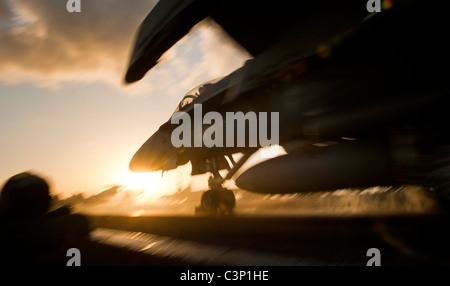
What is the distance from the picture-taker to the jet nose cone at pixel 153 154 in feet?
23.2

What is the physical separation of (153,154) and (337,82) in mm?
4843

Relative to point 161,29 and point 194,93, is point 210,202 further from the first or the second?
point 161,29

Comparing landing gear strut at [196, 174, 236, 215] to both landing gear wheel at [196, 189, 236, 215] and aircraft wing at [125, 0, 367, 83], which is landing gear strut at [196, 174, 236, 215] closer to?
landing gear wheel at [196, 189, 236, 215]

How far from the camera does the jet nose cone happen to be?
23.2 feet

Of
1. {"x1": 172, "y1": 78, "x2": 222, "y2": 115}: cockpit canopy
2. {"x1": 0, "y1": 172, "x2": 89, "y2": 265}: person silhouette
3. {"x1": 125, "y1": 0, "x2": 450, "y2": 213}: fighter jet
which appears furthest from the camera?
{"x1": 172, "y1": 78, "x2": 222, "y2": 115}: cockpit canopy

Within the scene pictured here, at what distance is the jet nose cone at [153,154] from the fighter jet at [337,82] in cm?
260

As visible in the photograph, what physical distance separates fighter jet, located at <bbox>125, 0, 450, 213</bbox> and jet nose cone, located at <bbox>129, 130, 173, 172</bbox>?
8.52 feet

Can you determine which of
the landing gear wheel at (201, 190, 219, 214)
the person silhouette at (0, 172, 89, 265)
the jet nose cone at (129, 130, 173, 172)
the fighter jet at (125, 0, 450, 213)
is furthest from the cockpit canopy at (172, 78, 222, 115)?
the person silhouette at (0, 172, 89, 265)

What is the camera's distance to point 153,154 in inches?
287

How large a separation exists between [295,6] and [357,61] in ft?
3.89

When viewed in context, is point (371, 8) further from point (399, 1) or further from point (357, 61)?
point (357, 61)

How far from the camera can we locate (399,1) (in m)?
2.95
